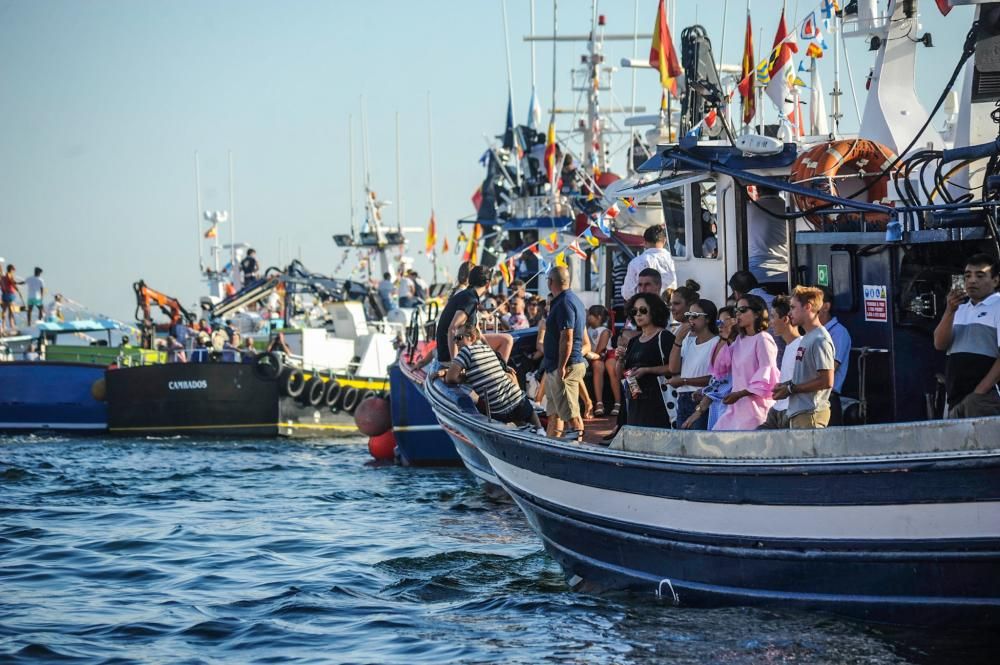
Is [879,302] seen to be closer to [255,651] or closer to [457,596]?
[457,596]

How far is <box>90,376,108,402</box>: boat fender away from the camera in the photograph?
2741 cm

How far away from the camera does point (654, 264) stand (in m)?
11.7

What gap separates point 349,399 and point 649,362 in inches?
734

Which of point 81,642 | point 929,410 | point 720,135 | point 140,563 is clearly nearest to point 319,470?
point 140,563

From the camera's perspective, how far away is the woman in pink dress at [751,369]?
27.6 feet

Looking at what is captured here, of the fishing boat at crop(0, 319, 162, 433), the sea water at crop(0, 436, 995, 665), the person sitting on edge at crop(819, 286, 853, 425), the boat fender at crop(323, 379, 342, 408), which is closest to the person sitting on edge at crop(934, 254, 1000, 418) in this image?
the person sitting on edge at crop(819, 286, 853, 425)

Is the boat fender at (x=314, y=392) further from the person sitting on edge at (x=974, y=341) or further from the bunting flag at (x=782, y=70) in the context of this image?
the person sitting on edge at (x=974, y=341)

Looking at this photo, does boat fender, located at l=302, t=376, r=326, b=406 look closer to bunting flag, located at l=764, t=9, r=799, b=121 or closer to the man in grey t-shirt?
bunting flag, located at l=764, t=9, r=799, b=121

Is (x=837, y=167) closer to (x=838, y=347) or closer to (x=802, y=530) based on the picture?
(x=838, y=347)

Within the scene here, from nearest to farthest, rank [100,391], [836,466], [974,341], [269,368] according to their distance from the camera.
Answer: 1. [836,466]
2. [974,341]
3. [269,368]
4. [100,391]

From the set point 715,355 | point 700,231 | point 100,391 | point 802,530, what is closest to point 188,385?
point 100,391

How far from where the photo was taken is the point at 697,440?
26.1ft

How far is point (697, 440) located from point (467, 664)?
6.34 ft

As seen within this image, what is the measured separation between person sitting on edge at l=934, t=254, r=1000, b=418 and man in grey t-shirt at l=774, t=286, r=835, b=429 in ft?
2.14
